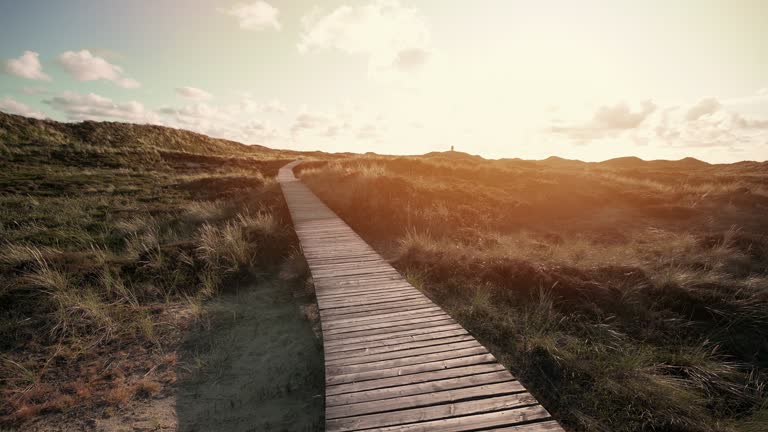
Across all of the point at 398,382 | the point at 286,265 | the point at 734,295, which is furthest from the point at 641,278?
the point at 286,265

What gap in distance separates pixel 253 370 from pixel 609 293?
6.57 m

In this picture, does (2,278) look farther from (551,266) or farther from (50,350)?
(551,266)

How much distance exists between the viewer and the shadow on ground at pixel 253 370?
4.12 m

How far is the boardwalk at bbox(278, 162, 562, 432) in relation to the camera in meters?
2.79

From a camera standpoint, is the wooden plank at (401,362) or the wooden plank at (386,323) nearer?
the wooden plank at (401,362)

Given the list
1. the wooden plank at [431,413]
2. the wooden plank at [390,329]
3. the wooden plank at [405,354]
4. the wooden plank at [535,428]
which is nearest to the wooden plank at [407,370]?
the wooden plank at [405,354]

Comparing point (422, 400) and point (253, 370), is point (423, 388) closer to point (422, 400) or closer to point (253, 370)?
point (422, 400)

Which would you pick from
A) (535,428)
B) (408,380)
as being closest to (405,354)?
(408,380)

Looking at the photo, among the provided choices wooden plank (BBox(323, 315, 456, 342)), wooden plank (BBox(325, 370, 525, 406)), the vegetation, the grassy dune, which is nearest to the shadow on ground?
the vegetation

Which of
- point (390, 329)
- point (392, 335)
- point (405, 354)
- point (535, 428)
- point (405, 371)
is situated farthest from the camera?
point (390, 329)

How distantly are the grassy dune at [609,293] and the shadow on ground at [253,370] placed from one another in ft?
8.59

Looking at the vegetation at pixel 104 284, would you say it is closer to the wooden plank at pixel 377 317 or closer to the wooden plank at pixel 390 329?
the wooden plank at pixel 377 317

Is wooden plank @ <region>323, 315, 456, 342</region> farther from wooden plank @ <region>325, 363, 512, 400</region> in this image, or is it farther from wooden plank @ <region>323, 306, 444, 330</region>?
wooden plank @ <region>325, 363, 512, 400</region>

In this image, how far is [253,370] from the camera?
5023 mm
